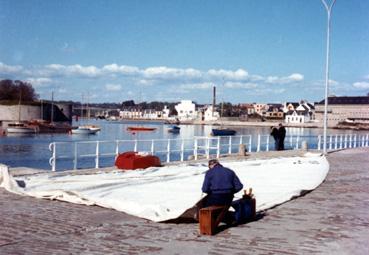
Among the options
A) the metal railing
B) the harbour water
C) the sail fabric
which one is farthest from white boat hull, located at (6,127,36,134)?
the sail fabric

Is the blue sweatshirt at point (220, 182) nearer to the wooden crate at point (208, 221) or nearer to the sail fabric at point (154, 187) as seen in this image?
the wooden crate at point (208, 221)

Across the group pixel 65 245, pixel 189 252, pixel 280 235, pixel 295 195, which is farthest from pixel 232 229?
pixel 295 195

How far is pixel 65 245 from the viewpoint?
27.4ft

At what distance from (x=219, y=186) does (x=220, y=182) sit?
0.08 m

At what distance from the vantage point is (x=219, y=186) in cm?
1008

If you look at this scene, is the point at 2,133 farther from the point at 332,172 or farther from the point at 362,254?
the point at 362,254

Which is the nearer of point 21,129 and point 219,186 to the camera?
point 219,186

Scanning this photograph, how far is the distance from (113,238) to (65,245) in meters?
0.92

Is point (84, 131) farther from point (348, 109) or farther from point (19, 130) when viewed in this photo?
point (348, 109)

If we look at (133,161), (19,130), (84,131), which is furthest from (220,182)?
(19,130)

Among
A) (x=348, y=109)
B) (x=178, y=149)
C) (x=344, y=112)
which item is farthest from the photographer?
(x=344, y=112)

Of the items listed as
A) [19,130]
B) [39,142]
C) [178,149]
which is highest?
[178,149]

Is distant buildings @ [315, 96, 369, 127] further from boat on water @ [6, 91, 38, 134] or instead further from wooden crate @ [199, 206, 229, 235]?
wooden crate @ [199, 206, 229, 235]

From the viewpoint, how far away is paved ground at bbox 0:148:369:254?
8.27m
